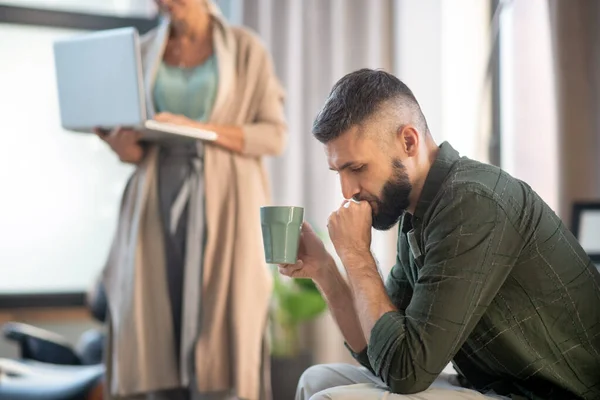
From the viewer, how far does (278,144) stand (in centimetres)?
213

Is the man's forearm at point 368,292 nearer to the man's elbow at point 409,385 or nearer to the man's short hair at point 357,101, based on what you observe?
the man's elbow at point 409,385

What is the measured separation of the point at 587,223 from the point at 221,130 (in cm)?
127

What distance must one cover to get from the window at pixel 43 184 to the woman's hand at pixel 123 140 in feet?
4.57

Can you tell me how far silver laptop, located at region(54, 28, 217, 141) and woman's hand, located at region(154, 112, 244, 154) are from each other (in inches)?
1.6

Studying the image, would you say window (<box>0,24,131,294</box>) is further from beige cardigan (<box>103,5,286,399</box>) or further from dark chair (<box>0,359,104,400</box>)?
beige cardigan (<box>103,5,286,399</box>)

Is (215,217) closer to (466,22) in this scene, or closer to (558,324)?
(558,324)

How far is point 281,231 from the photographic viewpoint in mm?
1228

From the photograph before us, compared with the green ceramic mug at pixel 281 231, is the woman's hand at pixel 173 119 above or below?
above

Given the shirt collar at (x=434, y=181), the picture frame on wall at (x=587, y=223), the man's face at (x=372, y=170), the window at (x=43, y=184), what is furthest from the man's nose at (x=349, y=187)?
the window at (x=43, y=184)

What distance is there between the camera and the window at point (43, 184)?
3.29 metres

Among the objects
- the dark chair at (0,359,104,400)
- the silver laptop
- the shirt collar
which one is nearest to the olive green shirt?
the shirt collar

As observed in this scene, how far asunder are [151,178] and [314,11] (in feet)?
5.29

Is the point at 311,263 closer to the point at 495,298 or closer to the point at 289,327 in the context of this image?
the point at 495,298

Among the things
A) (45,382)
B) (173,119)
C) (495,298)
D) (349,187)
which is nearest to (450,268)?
(495,298)
